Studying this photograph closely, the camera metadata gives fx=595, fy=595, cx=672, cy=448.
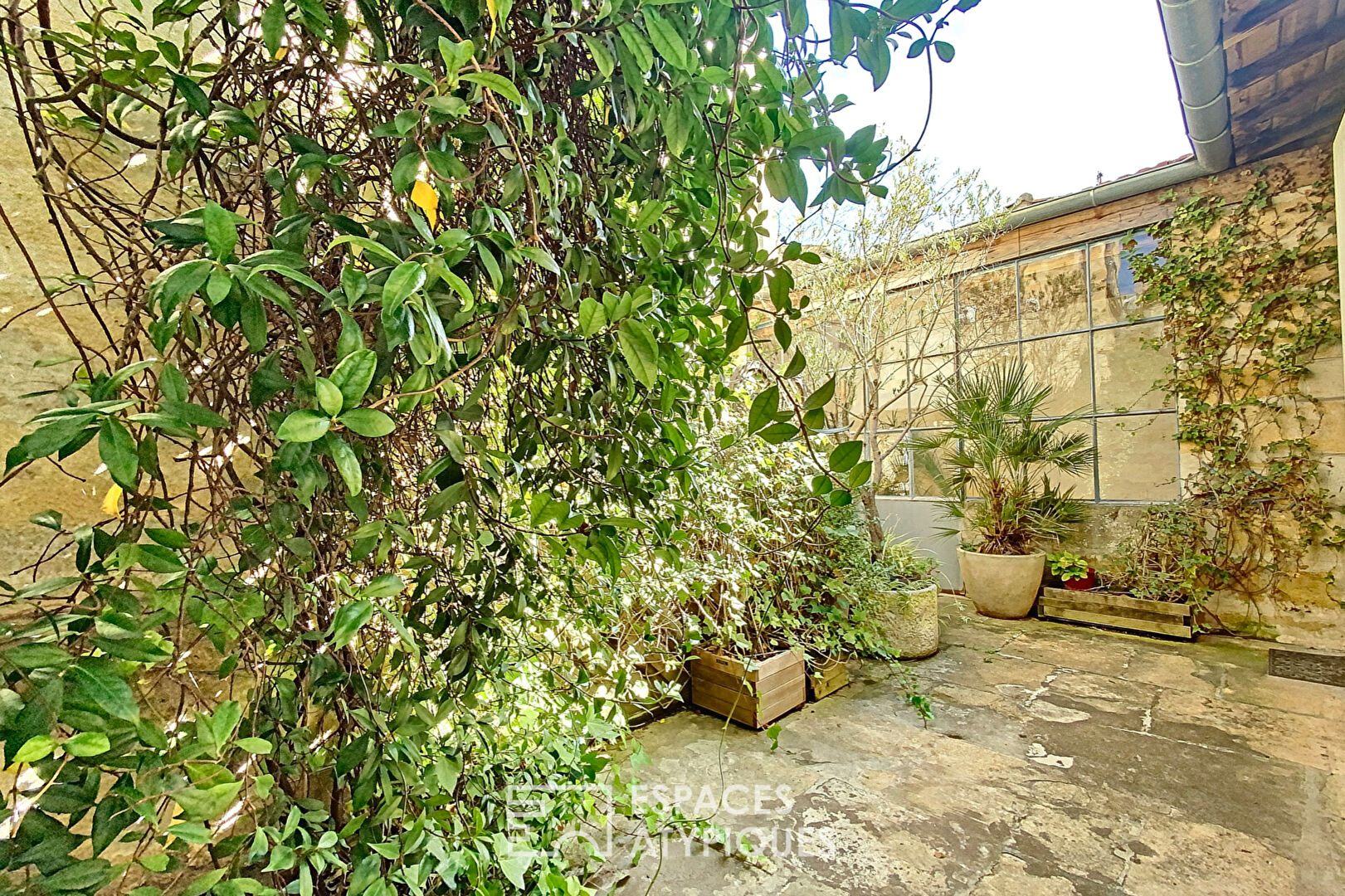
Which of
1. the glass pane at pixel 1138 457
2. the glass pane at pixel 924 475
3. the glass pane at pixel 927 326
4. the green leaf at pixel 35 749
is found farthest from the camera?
the glass pane at pixel 924 475

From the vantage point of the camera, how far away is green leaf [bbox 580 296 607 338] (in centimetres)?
49

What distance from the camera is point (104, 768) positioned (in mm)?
384

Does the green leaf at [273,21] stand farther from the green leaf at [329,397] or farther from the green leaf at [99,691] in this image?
the green leaf at [99,691]

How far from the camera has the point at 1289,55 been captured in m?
2.90

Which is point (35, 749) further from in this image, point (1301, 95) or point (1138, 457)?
point (1138, 457)

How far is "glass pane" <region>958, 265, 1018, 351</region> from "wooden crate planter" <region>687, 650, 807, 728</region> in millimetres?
3619

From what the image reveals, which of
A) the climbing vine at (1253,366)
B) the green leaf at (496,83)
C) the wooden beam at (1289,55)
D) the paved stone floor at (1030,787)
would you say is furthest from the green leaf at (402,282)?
the climbing vine at (1253,366)

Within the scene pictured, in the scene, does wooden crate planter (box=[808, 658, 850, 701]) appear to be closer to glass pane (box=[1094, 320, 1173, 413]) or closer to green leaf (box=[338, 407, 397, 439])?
green leaf (box=[338, 407, 397, 439])

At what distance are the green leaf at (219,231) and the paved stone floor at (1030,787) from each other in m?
1.35

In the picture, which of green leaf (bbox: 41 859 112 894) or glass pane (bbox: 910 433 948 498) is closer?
green leaf (bbox: 41 859 112 894)

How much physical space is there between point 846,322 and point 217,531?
4135mm

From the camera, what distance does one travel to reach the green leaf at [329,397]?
0.35 meters

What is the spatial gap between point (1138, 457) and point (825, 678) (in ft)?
10.9

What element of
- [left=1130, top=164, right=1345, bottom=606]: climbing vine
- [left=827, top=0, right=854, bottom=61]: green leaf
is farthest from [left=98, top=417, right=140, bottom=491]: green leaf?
[left=1130, top=164, right=1345, bottom=606]: climbing vine
